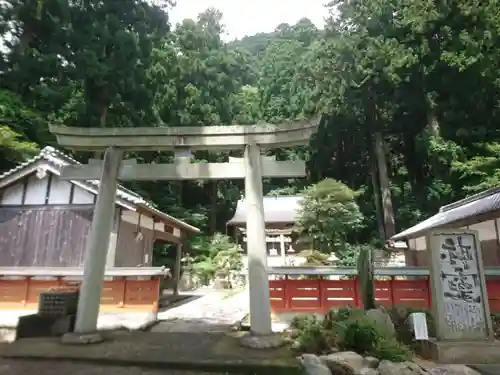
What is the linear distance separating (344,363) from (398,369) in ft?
2.57

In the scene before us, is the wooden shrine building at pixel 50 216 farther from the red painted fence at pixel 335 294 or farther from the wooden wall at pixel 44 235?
the red painted fence at pixel 335 294

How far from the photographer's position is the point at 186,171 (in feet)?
24.1

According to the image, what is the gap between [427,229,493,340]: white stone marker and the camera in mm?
6379

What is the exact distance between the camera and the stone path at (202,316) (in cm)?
878

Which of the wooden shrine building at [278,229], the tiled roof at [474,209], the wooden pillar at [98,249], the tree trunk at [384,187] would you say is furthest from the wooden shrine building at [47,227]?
the tree trunk at [384,187]

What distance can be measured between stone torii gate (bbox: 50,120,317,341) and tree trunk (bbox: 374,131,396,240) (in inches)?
835

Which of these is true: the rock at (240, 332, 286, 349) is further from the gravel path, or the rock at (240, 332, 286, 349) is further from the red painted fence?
the red painted fence

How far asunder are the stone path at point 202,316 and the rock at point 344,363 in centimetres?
358

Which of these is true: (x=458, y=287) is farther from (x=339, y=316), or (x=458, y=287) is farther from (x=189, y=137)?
(x=189, y=137)

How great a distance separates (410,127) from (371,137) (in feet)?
11.0

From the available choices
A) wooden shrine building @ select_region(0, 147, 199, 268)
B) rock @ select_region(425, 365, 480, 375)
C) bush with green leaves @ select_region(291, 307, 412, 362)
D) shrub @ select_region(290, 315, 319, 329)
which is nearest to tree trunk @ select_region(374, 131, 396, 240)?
wooden shrine building @ select_region(0, 147, 199, 268)

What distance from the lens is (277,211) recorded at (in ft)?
92.2

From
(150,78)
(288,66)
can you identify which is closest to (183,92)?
(150,78)

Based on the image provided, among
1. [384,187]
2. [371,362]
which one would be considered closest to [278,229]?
[384,187]
